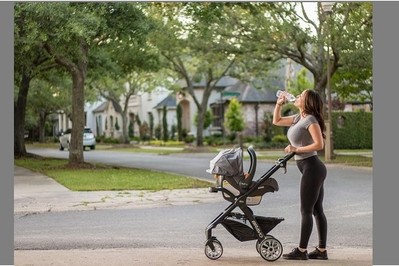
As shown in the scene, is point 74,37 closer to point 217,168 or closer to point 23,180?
point 23,180

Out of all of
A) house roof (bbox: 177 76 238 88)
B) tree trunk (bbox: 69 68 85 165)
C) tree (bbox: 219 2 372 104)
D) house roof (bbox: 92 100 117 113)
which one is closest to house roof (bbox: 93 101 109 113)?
house roof (bbox: 92 100 117 113)

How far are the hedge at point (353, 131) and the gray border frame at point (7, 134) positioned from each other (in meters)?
3.07

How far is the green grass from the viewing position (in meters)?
6.66

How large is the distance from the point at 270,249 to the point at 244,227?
9.3 inches

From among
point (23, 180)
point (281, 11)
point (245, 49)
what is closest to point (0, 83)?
point (23, 180)

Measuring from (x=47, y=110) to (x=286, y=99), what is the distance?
2.97 m

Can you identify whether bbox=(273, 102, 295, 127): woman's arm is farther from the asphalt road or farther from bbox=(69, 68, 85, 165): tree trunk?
bbox=(69, 68, 85, 165): tree trunk

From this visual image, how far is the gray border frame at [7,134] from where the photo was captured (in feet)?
17.1

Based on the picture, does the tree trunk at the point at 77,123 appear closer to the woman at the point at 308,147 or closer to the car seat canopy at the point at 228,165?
the car seat canopy at the point at 228,165

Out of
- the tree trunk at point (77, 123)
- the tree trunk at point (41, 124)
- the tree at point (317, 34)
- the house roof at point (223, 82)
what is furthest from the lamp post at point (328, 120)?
the house roof at point (223, 82)

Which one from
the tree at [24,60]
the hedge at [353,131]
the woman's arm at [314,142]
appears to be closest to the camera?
the woman's arm at [314,142]

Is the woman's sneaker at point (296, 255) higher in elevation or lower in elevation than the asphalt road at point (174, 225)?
lower

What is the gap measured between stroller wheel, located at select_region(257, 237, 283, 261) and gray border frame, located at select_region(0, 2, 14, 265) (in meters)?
1.84

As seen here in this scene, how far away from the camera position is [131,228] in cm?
555
